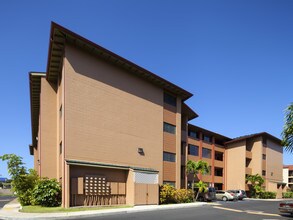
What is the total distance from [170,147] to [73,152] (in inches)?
541

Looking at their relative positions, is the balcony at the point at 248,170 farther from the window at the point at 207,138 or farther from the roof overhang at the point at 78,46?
the roof overhang at the point at 78,46

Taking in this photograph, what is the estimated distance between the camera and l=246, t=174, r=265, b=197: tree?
5329 cm

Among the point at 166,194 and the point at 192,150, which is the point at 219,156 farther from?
the point at 166,194

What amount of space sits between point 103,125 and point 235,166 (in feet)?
125

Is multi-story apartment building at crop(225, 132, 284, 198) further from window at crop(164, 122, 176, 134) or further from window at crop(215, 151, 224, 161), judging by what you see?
window at crop(164, 122, 176, 134)

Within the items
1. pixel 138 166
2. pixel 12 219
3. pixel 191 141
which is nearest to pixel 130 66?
pixel 138 166

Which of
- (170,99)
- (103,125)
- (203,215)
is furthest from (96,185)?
(170,99)

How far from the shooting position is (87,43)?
2367cm

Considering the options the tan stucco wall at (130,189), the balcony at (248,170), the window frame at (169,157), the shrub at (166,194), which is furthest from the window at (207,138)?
the tan stucco wall at (130,189)

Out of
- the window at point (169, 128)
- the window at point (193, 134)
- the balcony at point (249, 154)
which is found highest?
the window at point (169, 128)

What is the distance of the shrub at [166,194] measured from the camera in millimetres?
28703

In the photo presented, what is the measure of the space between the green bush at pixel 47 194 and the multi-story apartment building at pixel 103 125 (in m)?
1.08

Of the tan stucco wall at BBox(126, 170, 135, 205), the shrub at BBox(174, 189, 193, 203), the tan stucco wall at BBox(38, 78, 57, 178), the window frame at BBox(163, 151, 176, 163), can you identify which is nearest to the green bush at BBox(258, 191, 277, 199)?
the shrub at BBox(174, 189, 193, 203)

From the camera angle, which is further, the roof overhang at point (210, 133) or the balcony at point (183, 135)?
the roof overhang at point (210, 133)
